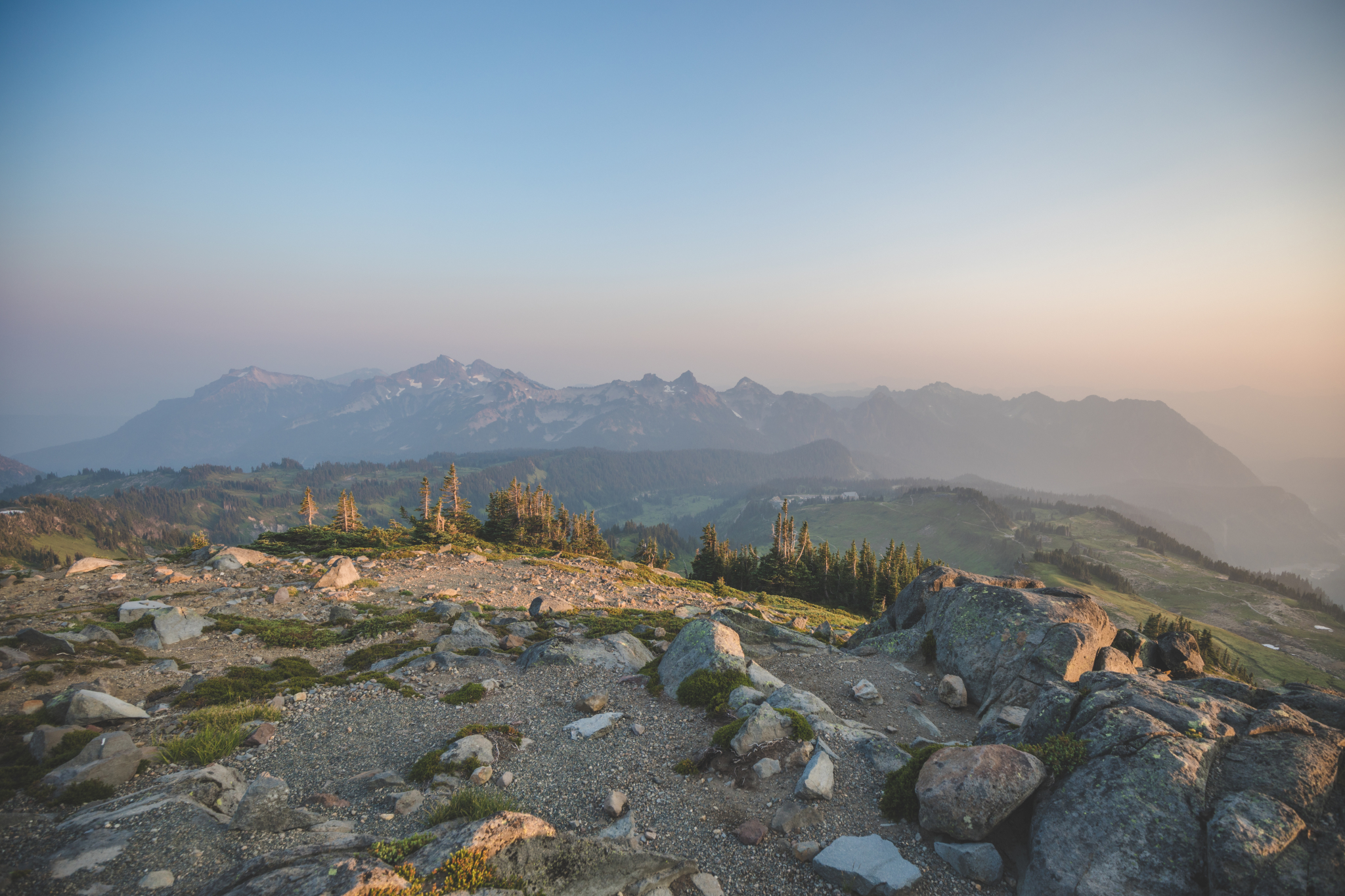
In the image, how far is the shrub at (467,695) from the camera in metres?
16.6

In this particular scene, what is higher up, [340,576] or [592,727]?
[592,727]

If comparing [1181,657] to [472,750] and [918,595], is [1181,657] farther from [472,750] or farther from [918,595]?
[472,750]

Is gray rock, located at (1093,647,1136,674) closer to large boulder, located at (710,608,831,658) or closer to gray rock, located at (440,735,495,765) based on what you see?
large boulder, located at (710,608,831,658)

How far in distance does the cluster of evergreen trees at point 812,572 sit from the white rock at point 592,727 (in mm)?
62842

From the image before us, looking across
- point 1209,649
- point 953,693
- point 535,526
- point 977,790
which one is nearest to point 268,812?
point 977,790

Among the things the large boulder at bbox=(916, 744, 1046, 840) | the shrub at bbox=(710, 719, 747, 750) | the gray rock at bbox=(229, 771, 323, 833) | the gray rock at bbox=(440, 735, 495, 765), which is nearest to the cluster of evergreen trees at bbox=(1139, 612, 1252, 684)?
the large boulder at bbox=(916, 744, 1046, 840)

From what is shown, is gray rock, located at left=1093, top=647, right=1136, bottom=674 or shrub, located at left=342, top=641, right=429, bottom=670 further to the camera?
shrub, located at left=342, top=641, right=429, bottom=670

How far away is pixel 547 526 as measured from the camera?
265ft

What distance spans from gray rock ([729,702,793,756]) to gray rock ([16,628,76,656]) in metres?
21.9

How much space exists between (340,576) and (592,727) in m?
23.7

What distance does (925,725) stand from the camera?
1681cm

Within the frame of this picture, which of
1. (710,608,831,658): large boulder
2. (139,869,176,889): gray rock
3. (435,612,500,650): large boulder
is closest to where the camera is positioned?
(139,869,176,889): gray rock

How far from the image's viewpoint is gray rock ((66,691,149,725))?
12.2 meters

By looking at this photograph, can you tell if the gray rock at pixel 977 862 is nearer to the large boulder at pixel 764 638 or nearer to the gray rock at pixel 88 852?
the large boulder at pixel 764 638
